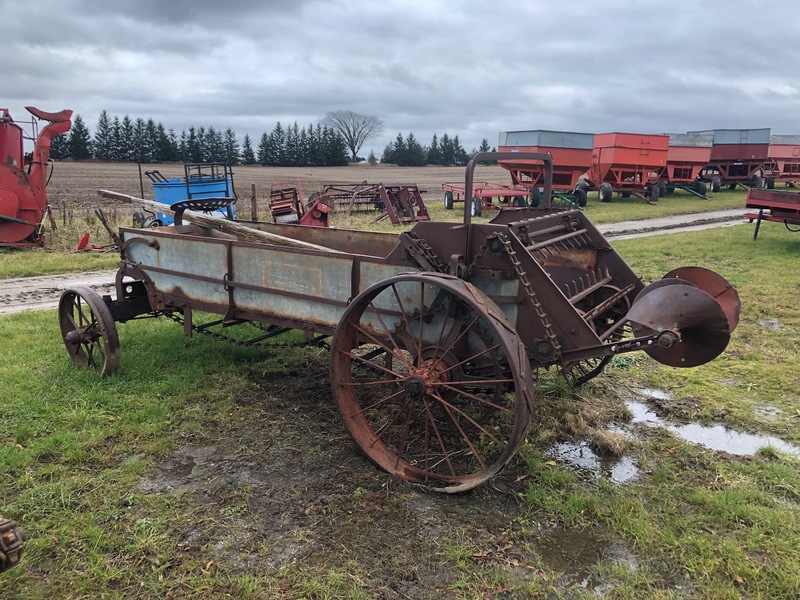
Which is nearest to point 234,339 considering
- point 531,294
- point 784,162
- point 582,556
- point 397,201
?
point 531,294

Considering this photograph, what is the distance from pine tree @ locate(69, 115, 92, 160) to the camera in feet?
192

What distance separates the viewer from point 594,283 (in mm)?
4402

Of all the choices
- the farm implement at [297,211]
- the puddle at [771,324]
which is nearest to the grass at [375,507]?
the puddle at [771,324]

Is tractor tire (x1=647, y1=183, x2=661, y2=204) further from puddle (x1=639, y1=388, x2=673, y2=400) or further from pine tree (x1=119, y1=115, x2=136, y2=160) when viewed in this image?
pine tree (x1=119, y1=115, x2=136, y2=160)

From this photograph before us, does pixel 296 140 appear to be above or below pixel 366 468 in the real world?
above

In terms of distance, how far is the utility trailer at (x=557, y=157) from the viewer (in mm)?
20156

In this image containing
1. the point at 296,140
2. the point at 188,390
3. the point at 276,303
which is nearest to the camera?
the point at 276,303

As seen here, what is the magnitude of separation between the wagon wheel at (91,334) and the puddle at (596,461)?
143 inches

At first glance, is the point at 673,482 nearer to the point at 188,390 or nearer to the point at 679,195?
the point at 188,390

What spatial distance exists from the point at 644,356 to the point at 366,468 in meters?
3.59

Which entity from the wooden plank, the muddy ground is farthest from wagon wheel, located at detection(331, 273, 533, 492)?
the wooden plank

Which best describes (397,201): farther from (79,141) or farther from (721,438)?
(79,141)

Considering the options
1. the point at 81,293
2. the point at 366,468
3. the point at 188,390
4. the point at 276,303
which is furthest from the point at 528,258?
the point at 81,293

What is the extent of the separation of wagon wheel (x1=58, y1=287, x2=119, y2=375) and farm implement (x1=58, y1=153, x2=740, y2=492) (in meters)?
0.02
